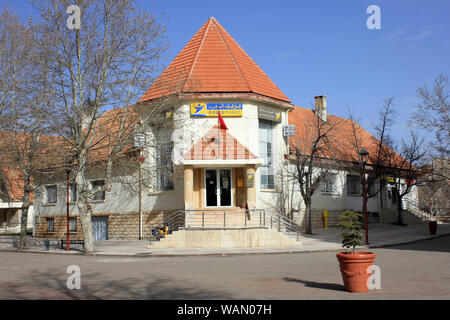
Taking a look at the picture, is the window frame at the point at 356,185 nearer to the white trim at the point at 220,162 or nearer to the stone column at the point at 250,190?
the stone column at the point at 250,190

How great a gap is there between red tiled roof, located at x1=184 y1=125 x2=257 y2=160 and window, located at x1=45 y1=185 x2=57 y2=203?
1529 centimetres

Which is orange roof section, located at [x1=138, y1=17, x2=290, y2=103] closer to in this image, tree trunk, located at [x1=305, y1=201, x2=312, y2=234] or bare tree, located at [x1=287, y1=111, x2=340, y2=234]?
bare tree, located at [x1=287, y1=111, x2=340, y2=234]

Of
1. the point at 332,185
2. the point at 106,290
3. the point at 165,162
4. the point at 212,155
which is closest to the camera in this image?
the point at 106,290

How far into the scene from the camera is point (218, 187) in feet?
83.8

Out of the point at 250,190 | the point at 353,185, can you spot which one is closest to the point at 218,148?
the point at 250,190

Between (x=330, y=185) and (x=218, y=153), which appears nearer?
(x=218, y=153)

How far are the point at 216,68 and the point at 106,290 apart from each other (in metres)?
20.3

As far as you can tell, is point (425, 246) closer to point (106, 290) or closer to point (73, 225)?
point (106, 290)

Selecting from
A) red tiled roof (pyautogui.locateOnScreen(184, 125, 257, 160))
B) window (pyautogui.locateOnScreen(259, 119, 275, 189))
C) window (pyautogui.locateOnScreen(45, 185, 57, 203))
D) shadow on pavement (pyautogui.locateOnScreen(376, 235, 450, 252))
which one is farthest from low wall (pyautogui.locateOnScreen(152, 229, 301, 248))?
window (pyautogui.locateOnScreen(45, 185, 57, 203))

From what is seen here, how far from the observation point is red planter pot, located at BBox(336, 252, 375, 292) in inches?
345

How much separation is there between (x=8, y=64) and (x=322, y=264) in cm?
2019

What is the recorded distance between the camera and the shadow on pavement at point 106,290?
8.59m

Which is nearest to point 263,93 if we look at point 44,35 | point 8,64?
point 44,35
